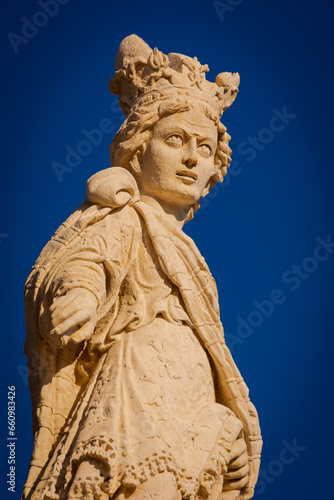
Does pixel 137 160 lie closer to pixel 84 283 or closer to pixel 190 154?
pixel 190 154

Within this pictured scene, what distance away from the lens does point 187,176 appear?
703 centimetres

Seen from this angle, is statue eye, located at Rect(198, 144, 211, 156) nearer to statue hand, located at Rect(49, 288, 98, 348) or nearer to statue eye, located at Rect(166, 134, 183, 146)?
statue eye, located at Rect(166, 134, 183, 146)

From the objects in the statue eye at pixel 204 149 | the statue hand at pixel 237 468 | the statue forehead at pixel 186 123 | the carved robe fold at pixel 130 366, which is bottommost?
the statue hand at pixel 237 468

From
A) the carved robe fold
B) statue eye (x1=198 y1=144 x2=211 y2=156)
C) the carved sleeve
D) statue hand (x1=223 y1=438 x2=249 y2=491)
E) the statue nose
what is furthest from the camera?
statue eye (x1=198 y1=144 x2=211 y2=156)

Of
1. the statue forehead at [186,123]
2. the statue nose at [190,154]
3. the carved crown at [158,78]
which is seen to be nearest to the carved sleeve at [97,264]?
the statue nose at [190,154]

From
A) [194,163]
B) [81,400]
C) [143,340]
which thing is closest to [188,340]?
[143,340]

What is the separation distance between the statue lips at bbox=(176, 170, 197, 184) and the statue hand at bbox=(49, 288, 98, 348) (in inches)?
59.4

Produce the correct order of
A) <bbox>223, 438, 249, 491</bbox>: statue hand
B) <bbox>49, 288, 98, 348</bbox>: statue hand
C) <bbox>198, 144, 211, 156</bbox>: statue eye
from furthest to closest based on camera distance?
<bbox>198, 144, 211, 156</bbox>: statue eye
<bbox>223, 438, 249, 491</bbox>: statue hand
<bbox>49, 288, 98, 348</bbox>: statue hand

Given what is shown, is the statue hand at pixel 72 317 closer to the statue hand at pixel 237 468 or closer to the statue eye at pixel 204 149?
the statue hand at pixel 237 468

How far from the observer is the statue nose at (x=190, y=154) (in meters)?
6.96

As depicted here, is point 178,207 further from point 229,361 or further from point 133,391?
point 133,391

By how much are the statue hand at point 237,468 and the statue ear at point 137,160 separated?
7.21ft

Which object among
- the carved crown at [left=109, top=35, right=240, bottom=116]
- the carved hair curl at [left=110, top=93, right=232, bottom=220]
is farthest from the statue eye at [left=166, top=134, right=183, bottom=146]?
the carved crown at [left=109, top=35, right=240, bottom=116]

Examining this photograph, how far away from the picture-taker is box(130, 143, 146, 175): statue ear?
23.3ft
